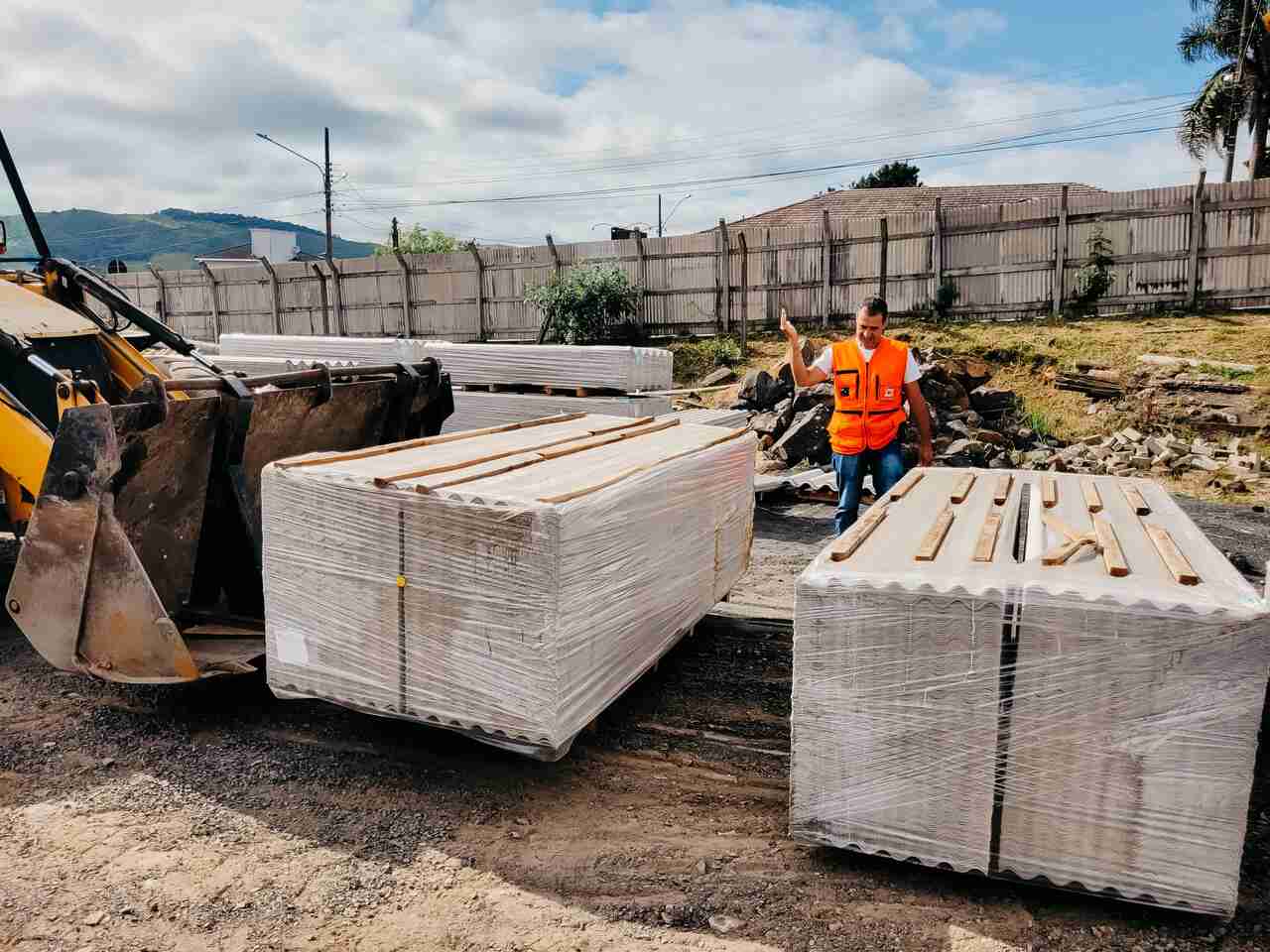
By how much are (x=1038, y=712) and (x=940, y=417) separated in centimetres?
892

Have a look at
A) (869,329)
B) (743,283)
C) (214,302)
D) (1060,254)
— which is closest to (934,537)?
(869,329)

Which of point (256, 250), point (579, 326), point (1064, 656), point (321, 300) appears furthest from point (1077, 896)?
point (256, 250)

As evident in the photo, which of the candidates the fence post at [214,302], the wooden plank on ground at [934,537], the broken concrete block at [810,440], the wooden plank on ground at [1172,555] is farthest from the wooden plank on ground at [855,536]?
the fence post at [214,302]

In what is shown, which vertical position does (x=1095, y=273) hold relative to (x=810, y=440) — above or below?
above

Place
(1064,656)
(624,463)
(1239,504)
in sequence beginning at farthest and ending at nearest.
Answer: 1. (1239,504)
2. (624,463)
3. (1064,656)

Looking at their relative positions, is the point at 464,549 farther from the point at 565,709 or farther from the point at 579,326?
the point at 579,326

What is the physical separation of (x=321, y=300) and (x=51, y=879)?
784 inches

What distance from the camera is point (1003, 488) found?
4645 millimetres

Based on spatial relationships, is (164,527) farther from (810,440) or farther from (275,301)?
(275,301)

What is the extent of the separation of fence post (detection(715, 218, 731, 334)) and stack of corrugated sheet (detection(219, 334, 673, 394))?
28.3 ft

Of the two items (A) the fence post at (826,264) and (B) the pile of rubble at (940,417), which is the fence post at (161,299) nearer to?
(A) the fence post at (826,264)

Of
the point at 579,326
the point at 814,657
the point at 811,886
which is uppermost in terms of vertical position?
the point at 579,326

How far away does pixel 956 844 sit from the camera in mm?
2947

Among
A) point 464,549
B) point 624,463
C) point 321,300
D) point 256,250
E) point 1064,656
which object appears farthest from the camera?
point 256,250
